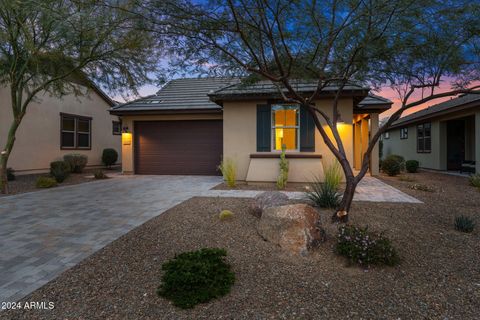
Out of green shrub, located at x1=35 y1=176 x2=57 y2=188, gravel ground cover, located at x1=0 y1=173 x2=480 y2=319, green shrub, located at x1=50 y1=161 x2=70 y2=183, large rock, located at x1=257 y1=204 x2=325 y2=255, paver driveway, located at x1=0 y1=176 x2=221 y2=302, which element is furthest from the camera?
green shrub, located at x1=50 y1=161 x2=70 y2=183

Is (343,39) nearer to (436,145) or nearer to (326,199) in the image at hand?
(326,199)

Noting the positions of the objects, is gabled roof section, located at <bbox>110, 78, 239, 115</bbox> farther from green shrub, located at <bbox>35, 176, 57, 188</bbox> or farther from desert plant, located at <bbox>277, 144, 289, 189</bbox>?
green shrub, located at <bbox>35, 176, 57, 188</bbox>

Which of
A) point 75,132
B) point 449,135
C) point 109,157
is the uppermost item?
point 75,132

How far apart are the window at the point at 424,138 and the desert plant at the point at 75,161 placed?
1891cm

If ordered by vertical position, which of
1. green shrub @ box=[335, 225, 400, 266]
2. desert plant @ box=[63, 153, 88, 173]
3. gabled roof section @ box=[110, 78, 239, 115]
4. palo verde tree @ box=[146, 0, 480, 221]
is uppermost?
gabled roof section @ box=[110, 78, 239, 115]

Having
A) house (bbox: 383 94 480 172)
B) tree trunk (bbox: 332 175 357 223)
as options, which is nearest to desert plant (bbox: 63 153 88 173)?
tree trunk (bbox: 332 175 357 223)

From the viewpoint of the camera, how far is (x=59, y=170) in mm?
10734

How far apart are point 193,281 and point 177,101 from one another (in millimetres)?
11024

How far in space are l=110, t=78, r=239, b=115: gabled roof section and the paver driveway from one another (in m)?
4.27

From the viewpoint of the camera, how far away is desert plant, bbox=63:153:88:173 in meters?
13.1

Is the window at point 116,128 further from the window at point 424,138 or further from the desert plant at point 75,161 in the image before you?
the window at point 424,138

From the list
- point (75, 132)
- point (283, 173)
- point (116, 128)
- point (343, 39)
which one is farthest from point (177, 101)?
point (343, 39)

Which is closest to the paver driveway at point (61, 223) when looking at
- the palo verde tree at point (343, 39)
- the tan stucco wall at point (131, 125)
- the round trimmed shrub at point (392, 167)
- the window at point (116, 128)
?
the palo verde tree at point (343, 39)

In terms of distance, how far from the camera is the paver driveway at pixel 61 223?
3.21 metres
